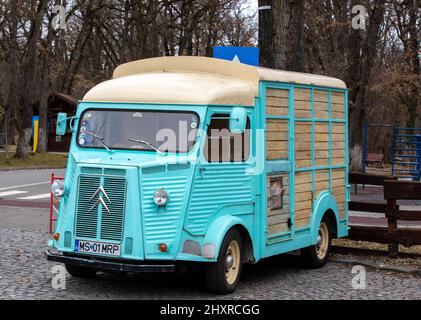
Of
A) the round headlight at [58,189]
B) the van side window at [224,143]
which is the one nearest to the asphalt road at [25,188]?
the round headlight at [58,189]

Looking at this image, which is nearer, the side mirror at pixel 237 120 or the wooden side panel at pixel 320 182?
the side mirror at pixel 237 120

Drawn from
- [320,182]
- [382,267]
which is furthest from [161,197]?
[382,267]

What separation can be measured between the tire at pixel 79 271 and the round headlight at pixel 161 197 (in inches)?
70.8

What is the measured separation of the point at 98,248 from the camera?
8219mm

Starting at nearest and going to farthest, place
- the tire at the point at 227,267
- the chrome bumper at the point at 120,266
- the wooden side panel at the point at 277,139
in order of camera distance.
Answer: the chrome bumper at the point at 120,266 → the tire at the point at 227,267 → the wooden side panel at the point at 277,139

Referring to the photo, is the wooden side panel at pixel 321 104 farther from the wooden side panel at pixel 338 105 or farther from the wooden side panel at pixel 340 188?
the wooden side panel at pixel 340 188

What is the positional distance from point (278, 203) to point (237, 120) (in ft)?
5.15

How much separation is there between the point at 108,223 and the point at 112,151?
35.8 inches

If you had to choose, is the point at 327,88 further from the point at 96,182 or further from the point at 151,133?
the point at 96,182

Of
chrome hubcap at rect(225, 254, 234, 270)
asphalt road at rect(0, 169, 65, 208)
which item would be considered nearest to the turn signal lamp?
chrome hubcap at rect(225, 254, 234, 270)

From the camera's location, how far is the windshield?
8.47 m

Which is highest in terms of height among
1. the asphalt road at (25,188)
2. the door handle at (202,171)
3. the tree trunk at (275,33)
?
the tree trunk at (275,33)

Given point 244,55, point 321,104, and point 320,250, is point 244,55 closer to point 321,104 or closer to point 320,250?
point 321,104

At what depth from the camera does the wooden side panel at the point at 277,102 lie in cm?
933
